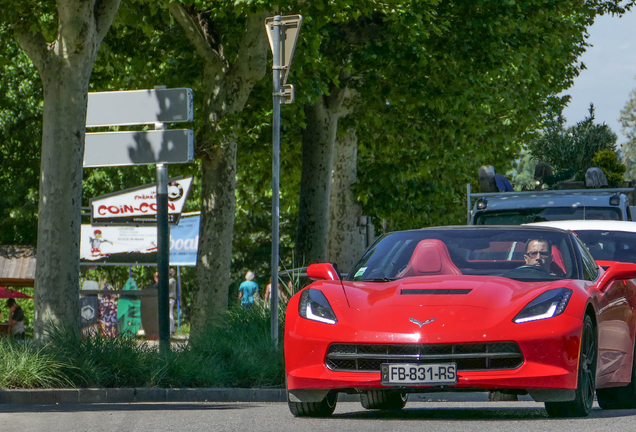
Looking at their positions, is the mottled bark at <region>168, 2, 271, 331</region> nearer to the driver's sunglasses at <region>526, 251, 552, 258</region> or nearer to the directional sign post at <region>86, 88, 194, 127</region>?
the directional sign post at <region>86, 88, 194, 127</region>

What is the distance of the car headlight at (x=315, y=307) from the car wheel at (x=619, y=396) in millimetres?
2514

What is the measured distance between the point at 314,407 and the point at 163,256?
5.31 m

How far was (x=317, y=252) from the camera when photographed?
21578mm

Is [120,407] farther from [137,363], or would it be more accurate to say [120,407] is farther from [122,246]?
[122,246]

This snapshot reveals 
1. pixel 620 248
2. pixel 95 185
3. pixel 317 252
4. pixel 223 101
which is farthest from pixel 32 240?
pixel 620 248

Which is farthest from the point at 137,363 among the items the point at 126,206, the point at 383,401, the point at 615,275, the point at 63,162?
the point at 126,206

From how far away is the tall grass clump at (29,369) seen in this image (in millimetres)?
10383

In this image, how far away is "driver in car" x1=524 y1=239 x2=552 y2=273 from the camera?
324 inches

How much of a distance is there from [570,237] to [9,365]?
5208mm

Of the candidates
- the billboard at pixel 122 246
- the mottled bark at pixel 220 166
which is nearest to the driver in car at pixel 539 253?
the mottled bark at pixel 220 166

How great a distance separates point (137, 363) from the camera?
36.9 ft

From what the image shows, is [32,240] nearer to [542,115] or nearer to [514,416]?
[542,115]

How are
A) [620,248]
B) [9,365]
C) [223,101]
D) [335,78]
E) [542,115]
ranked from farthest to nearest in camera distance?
1. [542,115]
2. [335,78]
3. [223,101]
4. [620,248]
5. [9,365]

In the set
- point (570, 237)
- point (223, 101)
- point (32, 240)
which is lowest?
point (32, 240)
